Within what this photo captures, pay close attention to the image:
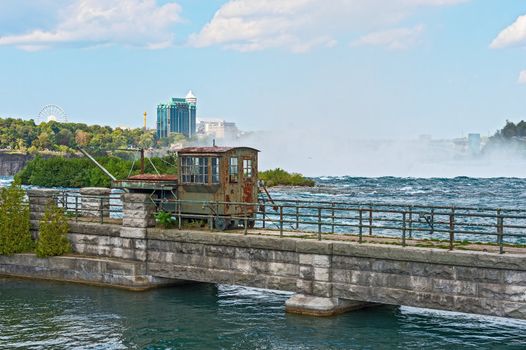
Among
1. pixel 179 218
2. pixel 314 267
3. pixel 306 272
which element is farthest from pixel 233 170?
pixel 314 267

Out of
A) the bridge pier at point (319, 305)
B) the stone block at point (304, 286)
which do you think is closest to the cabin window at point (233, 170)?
the stone block at point (304, 286)

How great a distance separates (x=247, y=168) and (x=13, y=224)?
31.9ft

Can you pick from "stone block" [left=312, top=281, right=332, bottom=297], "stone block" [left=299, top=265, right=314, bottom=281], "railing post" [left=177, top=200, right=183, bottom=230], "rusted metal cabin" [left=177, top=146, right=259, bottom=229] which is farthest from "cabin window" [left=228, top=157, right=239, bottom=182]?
"stone block" [left=312, top=281, right=332, bottom=297]

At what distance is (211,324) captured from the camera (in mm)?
23359

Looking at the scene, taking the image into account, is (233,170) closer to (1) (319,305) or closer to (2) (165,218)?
(2) (165,218)

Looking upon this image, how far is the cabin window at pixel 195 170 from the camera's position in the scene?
2744 cm

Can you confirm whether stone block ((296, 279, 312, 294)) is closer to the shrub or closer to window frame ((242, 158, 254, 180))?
window frame ((242, 158, 254, 180))

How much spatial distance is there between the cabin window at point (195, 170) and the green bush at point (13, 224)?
24.7 feet

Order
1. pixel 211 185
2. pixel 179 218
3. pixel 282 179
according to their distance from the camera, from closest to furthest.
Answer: pixel 211 185, pixel 179 218, pixel 282 179

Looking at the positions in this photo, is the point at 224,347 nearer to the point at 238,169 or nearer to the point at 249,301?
the point at 249,301

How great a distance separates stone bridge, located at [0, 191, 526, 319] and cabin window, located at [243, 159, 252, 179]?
3.05 meters

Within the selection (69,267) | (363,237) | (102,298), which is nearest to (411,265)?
(363,237)

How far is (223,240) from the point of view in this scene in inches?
1009

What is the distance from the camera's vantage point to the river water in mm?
21219
